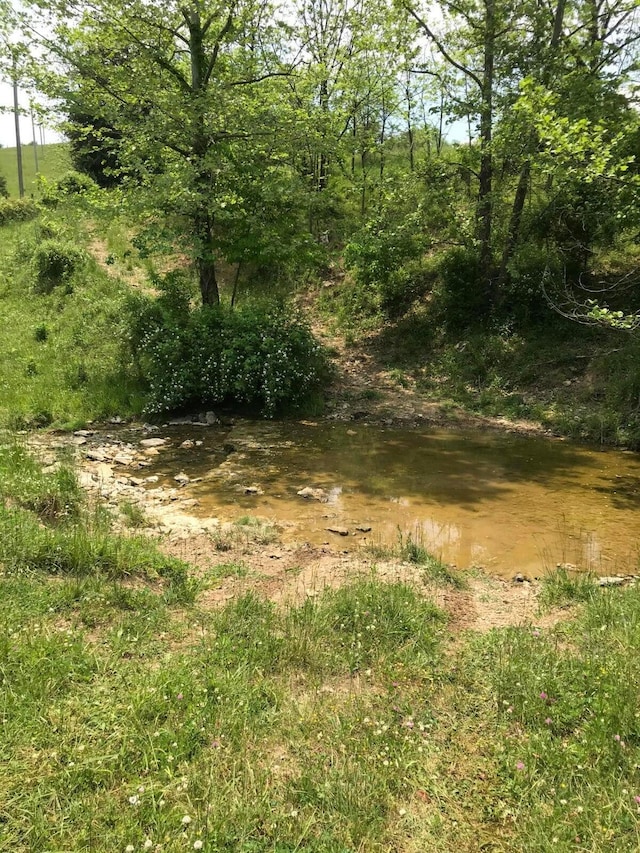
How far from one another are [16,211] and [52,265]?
11.6 meters

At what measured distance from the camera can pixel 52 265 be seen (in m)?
17.9

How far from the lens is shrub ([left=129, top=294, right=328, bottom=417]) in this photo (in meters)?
10.9

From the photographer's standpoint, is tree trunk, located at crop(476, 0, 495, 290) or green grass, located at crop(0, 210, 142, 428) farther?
tree trunk, located at crop(476, 0, 495, 290)

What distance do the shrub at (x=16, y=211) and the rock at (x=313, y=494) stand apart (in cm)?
2548

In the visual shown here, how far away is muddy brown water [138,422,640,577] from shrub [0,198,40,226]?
72.8 ft

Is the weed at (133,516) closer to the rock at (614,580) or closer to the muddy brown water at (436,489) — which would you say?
the muddy brown water at (436,489)

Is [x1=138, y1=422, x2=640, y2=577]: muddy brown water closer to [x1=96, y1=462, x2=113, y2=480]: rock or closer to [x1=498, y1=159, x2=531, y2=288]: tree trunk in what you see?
[x1=96, y1=462, x2=113, y2=480]: rock

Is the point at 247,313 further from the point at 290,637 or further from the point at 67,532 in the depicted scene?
the point at 290,637

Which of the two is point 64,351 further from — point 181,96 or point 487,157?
point 487,157

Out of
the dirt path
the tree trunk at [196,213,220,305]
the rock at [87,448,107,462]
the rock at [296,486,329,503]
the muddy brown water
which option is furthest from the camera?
the tree trunk at [196,213,220,305]

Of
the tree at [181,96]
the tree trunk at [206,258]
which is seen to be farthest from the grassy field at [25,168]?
the tree trunk at [206,258]

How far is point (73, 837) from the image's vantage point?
7.74 ft

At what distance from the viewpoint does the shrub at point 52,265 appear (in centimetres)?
1763

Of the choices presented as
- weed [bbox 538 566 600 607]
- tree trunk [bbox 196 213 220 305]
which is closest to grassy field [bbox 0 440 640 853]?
weed [bbox 538 566 600 607]
